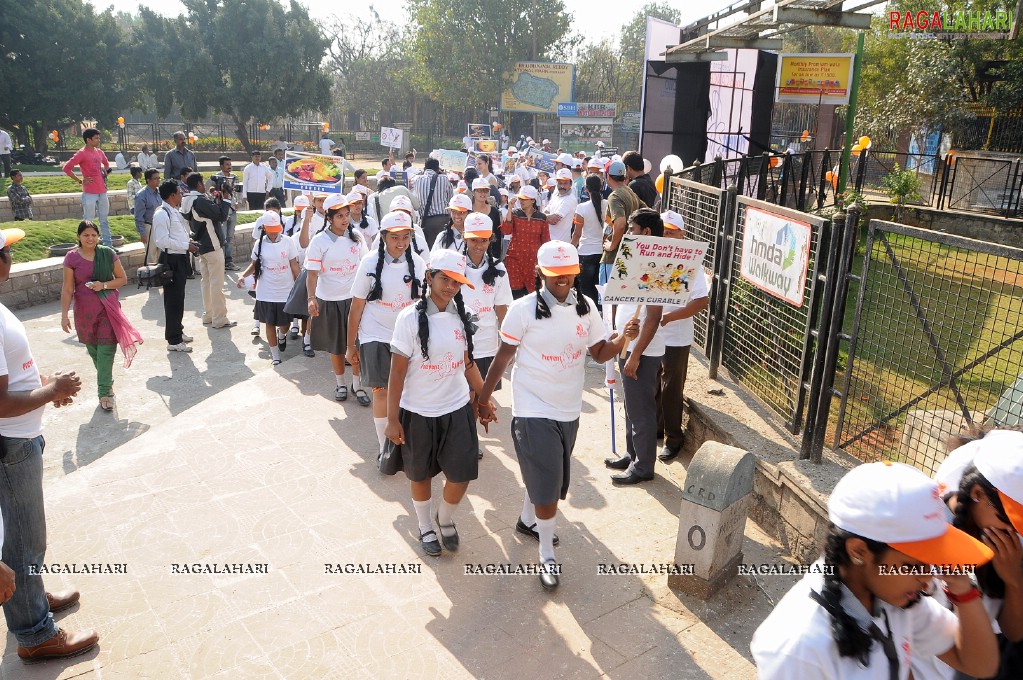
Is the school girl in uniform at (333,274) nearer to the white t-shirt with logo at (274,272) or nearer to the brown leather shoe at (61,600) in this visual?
the white t-shirt with logo at (274,272)

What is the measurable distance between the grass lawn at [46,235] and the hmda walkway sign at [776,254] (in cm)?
1086

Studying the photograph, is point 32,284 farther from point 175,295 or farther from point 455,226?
point 455,226

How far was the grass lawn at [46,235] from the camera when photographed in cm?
1228

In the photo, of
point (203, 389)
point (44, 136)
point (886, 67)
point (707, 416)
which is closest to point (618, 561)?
point (707, 416)

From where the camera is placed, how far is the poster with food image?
967 centimetres

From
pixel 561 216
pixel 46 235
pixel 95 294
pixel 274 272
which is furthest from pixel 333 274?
pixel 46 235

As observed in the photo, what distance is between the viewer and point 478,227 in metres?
5.41

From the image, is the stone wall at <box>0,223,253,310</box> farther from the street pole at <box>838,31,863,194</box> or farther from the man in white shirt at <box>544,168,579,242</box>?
the street pole at <box>838,31,863,194</box>

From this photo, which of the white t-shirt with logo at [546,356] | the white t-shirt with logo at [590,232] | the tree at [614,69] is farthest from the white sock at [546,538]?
the tree at [614,69]

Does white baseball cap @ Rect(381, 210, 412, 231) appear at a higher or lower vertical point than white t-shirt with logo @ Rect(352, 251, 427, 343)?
higher

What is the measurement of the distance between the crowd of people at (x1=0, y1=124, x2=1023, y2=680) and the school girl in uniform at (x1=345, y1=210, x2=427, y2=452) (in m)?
0.02

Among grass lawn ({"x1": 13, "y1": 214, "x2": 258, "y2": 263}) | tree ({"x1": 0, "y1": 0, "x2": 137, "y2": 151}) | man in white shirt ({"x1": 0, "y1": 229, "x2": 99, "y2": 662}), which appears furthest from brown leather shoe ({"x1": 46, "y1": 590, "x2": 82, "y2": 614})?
tree ({"x1": 0, "y1": 0, "x2": 137, "y2": 151})

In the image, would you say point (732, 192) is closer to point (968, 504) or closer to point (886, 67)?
point (968, 504)

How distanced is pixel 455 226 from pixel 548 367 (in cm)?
358
